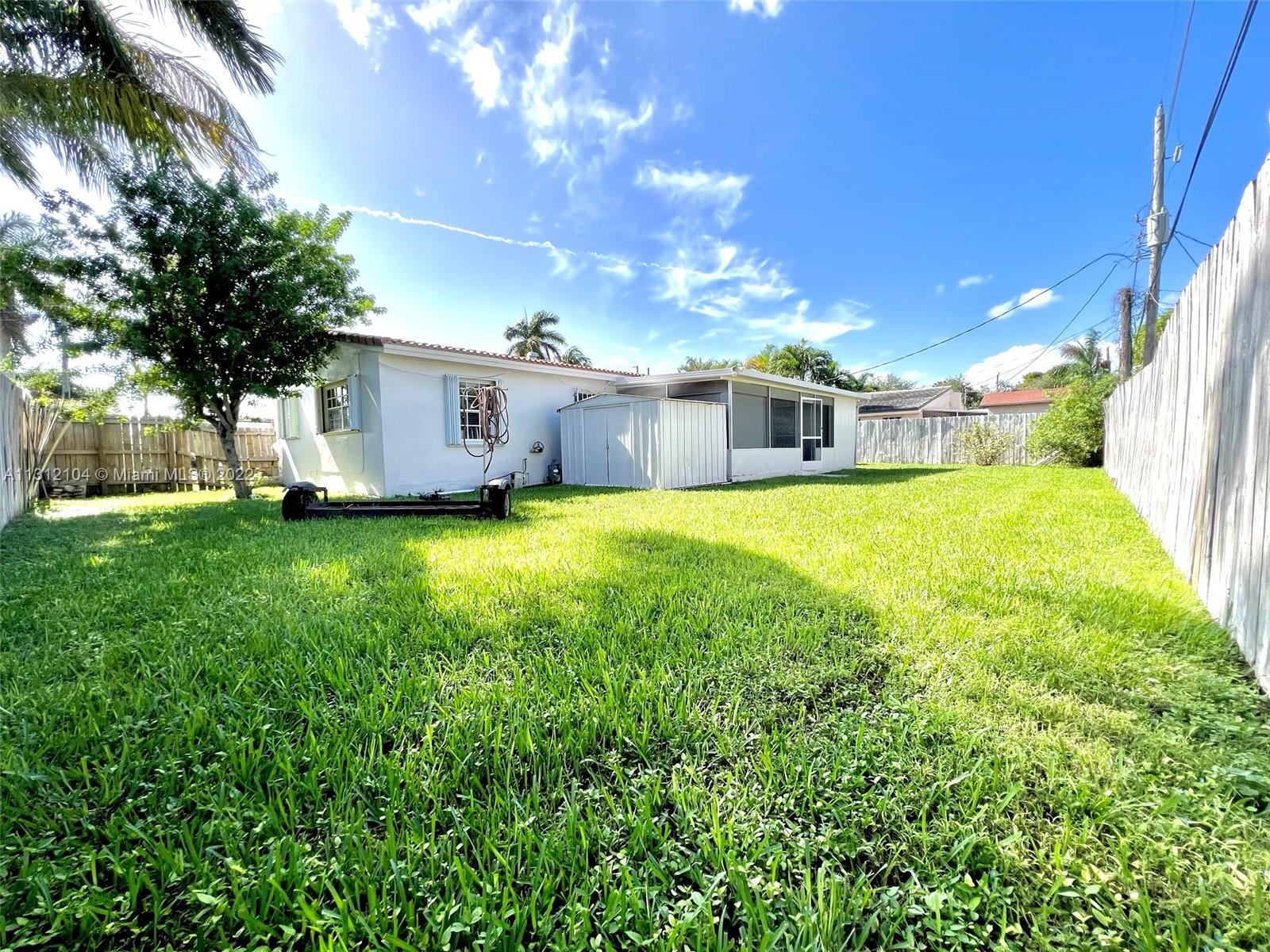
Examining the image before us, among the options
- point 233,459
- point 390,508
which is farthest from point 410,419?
point 390,508

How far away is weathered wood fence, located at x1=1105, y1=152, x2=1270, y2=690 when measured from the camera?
191 centimetres

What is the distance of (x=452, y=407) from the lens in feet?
30.6

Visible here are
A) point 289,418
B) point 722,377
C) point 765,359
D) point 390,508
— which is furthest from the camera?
point 765,359

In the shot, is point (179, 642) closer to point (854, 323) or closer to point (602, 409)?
point (602, 409)

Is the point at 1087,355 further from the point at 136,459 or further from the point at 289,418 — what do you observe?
the point at 136,459

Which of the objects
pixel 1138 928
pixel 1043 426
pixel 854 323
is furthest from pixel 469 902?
pixel 854 323

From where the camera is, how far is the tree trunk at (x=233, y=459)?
8.45m

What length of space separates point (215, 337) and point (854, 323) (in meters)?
27.0

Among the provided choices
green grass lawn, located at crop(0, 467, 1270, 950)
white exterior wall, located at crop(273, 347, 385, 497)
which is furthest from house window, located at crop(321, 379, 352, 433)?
green grass lawn, located at crop(0, 467, 1270, 950)

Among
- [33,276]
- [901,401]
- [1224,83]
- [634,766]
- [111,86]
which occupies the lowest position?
[634,766]

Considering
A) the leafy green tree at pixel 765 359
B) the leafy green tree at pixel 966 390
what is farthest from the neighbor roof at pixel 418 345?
the leafy green tree at pixel 966 390

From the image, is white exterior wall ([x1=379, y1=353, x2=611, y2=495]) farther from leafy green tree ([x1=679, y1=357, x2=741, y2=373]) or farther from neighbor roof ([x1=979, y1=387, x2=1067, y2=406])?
neighbor roof ([x1=979, y1=387, x2=1067, y2=406])

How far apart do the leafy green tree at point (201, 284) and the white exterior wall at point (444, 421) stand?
1.57 meters

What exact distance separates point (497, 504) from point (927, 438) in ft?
59.9
